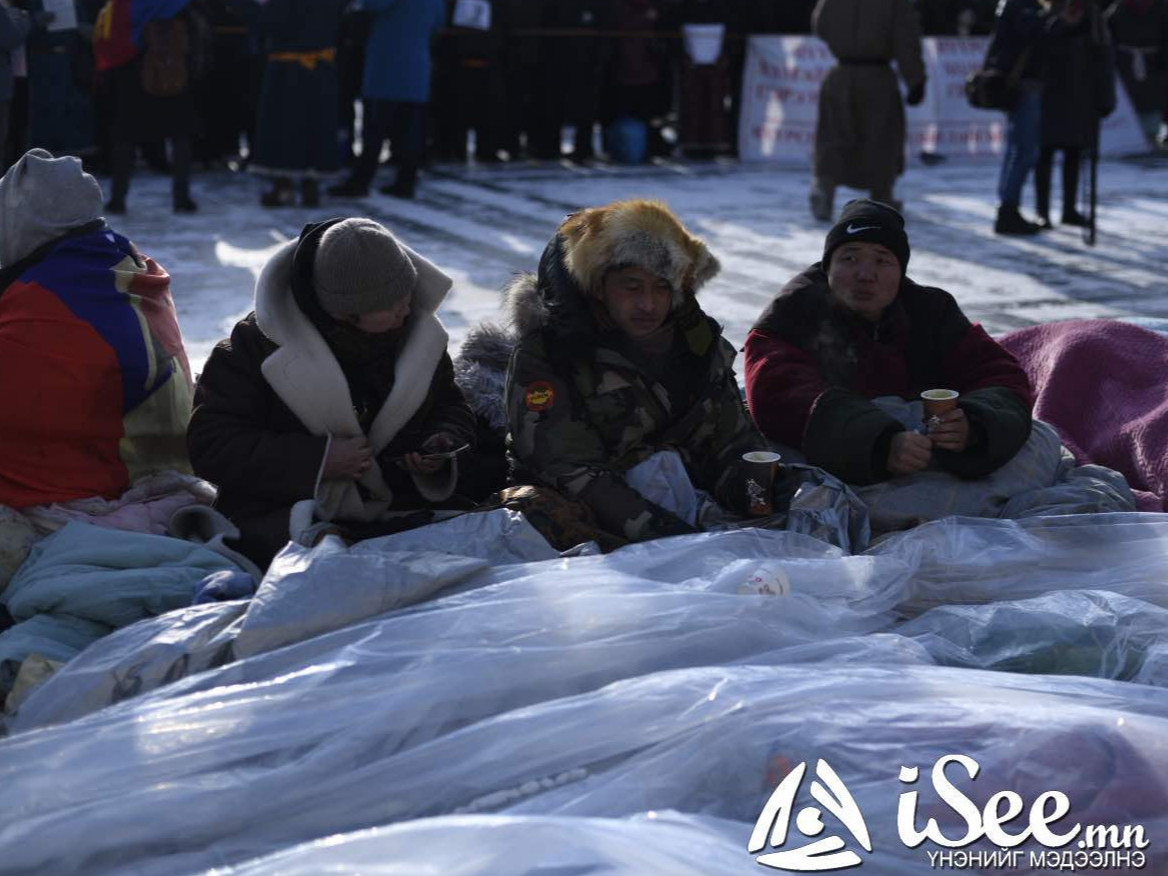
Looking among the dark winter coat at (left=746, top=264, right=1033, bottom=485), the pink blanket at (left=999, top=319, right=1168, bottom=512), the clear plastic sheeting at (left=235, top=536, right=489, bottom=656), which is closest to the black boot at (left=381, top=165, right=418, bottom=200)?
the pink blanket at (left=999, top=319, right=1168, bottom=512)

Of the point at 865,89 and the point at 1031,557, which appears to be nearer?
the point at 1031,557

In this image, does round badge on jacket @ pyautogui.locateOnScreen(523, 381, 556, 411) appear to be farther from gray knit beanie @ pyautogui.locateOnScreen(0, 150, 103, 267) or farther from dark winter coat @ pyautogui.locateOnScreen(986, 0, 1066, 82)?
dark winter coat @ pyautogui.locateOnScreen(986, 0, 1066, 82)

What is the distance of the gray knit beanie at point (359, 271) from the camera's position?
11.3 ft

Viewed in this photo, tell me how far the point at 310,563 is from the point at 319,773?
56 cm

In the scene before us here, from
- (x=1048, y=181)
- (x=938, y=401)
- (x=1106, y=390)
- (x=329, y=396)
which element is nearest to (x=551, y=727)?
(x=329, y=396)

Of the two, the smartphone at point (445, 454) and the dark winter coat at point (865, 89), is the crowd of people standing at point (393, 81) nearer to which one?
the dark winter coat at point (865, 89)

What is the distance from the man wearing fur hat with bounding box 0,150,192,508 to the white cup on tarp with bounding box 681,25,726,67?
29.3 ft

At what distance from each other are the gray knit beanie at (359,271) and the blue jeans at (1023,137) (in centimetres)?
654

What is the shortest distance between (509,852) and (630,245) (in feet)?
5.54

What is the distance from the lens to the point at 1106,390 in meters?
4.57

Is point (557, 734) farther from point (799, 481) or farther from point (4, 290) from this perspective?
point (4, 290)

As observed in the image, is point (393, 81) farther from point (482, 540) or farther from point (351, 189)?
point (482, 540)

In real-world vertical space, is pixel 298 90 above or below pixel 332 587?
above

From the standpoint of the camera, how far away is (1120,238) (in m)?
9.80
